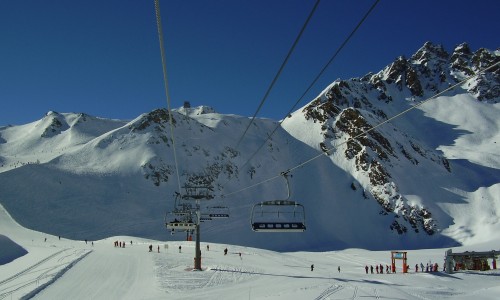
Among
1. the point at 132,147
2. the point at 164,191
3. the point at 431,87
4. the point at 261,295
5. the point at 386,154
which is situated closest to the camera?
the point at 261,295

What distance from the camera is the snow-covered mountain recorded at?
230 ft

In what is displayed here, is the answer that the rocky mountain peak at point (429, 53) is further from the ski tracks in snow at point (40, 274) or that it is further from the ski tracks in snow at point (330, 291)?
the ski tracks in snow at point (40, 274)

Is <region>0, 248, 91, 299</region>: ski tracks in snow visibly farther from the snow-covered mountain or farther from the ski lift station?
the ski lift station

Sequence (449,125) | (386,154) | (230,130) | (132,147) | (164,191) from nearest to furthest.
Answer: (164,191) → (132,147) → (386,154) → (230,130) → (449,125)

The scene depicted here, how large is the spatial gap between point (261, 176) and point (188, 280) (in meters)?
63.6

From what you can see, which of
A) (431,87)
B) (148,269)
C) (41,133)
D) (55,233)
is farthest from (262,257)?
(431,87)

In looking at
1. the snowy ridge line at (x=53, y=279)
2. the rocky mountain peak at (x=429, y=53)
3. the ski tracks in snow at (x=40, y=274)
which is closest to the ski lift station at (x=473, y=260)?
the snowy ridge line at (x=53, y=279)

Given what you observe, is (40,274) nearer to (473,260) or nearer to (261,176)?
(473,260)

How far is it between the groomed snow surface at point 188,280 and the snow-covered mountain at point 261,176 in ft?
73.0

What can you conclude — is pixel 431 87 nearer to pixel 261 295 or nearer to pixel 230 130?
pixel 230 130

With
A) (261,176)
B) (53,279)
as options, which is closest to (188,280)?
(53,279)

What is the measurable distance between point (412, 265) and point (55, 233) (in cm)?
4973

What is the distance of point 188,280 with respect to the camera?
29484 millimetres

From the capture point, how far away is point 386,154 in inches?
3981
